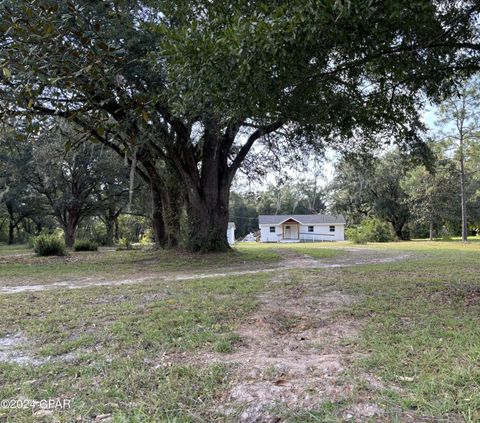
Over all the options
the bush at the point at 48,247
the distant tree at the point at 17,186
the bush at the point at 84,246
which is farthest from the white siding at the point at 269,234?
the bush at the point at 48,247

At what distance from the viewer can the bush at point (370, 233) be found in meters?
27.2

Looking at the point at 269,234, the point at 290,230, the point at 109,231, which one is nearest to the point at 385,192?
the point at 290,230

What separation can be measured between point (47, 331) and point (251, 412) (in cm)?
→ 260

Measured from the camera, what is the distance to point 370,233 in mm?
27703

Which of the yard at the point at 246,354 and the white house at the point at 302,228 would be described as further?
the white house at the point at 302,228

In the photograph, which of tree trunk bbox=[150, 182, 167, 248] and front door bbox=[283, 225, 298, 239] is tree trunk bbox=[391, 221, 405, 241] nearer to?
front door bbox=[283, 225, 298, 239]

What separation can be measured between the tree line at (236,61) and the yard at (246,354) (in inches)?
64.8

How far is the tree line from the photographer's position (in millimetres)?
2561

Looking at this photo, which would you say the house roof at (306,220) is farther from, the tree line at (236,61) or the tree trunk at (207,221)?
the tree line at (236,61)

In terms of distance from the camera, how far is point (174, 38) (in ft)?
12.1

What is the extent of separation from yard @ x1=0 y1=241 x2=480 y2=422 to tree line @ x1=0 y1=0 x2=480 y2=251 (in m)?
1.65

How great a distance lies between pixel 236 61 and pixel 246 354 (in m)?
2.58

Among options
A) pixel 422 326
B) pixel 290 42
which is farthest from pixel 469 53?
pixel 422 326

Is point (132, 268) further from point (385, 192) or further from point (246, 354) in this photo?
point (385, 192)
